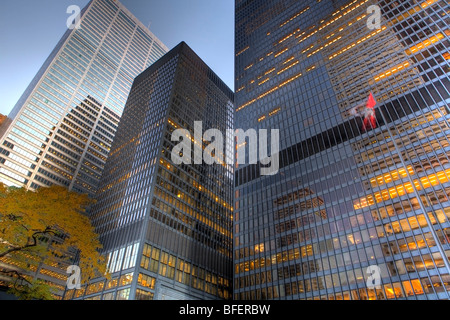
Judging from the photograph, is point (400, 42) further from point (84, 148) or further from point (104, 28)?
point (104, 28)

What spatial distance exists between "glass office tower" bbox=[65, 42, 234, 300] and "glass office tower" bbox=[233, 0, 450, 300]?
505 inches

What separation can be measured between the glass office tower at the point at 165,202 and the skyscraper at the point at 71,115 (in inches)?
1617

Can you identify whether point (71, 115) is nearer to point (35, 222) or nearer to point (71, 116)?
point (71, 116)

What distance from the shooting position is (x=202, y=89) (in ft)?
401

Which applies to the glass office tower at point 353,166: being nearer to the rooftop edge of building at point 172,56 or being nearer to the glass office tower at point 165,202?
the glass office tower at point 165,202

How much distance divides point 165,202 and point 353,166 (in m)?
46.2

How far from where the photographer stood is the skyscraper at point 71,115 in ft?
410

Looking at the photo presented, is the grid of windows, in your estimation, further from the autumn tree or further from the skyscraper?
the autumn tree

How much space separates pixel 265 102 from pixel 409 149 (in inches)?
1860

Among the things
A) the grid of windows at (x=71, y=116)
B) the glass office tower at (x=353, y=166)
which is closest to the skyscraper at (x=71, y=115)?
the grid of windows at (x=71, y=116)

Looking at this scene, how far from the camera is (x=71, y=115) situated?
14950 centimetres

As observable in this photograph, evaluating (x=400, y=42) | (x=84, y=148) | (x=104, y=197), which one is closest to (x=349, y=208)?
(x=400, y=42)

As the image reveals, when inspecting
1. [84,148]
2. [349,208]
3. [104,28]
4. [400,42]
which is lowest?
[349,208]

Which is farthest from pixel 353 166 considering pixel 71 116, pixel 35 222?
pixel 71 116
